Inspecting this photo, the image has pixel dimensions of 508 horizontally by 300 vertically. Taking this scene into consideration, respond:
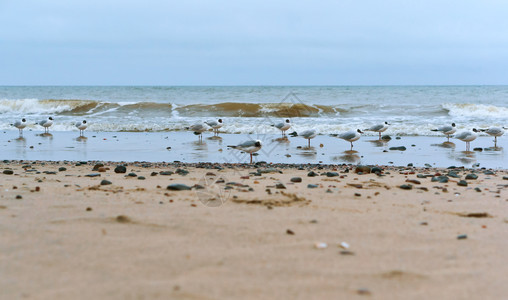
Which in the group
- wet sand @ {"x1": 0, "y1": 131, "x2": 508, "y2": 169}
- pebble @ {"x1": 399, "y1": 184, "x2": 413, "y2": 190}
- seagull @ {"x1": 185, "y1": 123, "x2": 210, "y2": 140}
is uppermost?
pebble @ {"x1": 399, "y1": 184, "x2": 413, "y2": 190}

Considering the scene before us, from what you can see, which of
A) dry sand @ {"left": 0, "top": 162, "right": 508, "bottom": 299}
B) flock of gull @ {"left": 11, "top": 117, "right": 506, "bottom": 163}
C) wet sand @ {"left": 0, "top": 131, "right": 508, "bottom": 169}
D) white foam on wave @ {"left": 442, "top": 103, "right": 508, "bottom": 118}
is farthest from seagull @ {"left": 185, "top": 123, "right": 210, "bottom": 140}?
white foam on wave @ {"left": 442, "top": 103, "right": 508, "bottom": 118}

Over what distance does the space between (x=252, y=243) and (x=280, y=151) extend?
9.26 metres

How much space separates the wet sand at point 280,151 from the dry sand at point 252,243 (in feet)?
16.6

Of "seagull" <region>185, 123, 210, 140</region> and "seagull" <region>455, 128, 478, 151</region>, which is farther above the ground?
"seagull" <region>455, 128, 478, 151</region>

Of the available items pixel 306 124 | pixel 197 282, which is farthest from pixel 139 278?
pixel 306 124

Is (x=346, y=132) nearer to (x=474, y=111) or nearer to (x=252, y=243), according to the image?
(x=252, y=243)

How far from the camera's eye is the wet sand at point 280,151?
426 inches

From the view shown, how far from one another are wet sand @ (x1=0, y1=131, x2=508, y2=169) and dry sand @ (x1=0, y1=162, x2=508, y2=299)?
507cm

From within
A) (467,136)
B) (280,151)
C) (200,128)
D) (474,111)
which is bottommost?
(280,151)

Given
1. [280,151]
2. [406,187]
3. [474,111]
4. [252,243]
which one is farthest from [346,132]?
[474,111]

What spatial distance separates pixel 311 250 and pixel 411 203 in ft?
6.64

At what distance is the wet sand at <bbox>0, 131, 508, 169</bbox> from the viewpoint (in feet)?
35.5

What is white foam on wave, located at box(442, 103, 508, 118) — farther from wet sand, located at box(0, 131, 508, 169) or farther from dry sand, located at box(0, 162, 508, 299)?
dry sand, located at box(0, 162, 508, 299)

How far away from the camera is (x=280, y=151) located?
1273 centimetres
